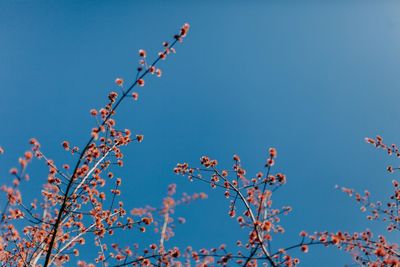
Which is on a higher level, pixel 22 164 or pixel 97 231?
pixel 97 231

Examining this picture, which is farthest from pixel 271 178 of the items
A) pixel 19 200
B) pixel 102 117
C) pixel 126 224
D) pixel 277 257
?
pixel 19 200

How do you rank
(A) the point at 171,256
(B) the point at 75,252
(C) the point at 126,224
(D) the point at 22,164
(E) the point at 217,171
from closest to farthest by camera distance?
(D) the point at 22,164 < (A) the point at 171,256 < (C) the point at 126,224 < (B) the point at 75,252 < (E) the point at 217,171

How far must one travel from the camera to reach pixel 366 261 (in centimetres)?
826

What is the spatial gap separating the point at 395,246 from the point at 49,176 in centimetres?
909

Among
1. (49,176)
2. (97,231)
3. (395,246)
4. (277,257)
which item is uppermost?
(395,246)

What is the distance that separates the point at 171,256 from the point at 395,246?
6826mm

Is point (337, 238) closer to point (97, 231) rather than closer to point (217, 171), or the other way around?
point (217, 171)

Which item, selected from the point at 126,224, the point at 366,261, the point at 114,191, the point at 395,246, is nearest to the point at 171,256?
the point at 126,224

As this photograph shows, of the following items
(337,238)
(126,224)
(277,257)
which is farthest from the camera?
(126,224)

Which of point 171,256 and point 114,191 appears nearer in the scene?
point 171,256

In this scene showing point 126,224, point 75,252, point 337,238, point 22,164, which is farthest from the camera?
point 75,252

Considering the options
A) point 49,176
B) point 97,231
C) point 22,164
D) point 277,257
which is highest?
point 49,176

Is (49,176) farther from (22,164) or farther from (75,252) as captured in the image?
(22,164)

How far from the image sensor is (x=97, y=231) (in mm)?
6367
